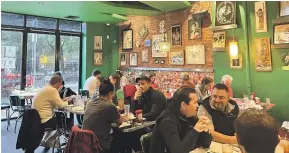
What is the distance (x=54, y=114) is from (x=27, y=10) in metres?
4.37

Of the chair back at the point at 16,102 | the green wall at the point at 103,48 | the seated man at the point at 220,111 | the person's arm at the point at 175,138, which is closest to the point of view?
the person's arm at the point at 175,138

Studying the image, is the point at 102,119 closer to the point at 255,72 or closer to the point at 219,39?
the point at 255,72

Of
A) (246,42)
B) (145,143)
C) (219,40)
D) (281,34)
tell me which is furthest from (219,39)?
(145,143)

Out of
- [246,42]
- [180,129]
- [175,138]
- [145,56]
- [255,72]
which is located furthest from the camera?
[145,56]

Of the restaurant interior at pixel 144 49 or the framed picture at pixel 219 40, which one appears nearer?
the restaurant interior at pixel 144 49

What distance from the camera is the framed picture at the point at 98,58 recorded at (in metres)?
9.04

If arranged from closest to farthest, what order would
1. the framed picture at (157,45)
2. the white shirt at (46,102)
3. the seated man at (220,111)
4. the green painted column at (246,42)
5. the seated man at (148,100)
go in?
the seated man at (220,111)
the seated man at (148,100)
the white shirt at (46,102)
the green painted column at (246,42)
the framed picture at (157,45)

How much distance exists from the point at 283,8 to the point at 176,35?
2946 mm

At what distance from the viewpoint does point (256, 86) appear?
518 cm

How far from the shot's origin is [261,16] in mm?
5059

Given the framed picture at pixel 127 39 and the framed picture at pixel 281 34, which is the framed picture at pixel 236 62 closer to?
the framed picture at pixel 281 34

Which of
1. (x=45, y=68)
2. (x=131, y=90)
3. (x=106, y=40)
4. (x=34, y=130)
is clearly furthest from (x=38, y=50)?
(x=34, y=130)

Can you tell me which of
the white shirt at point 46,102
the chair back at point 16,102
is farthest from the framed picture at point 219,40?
the chair back at point 16,102

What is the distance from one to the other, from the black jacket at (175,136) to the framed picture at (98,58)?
732 centimetres
